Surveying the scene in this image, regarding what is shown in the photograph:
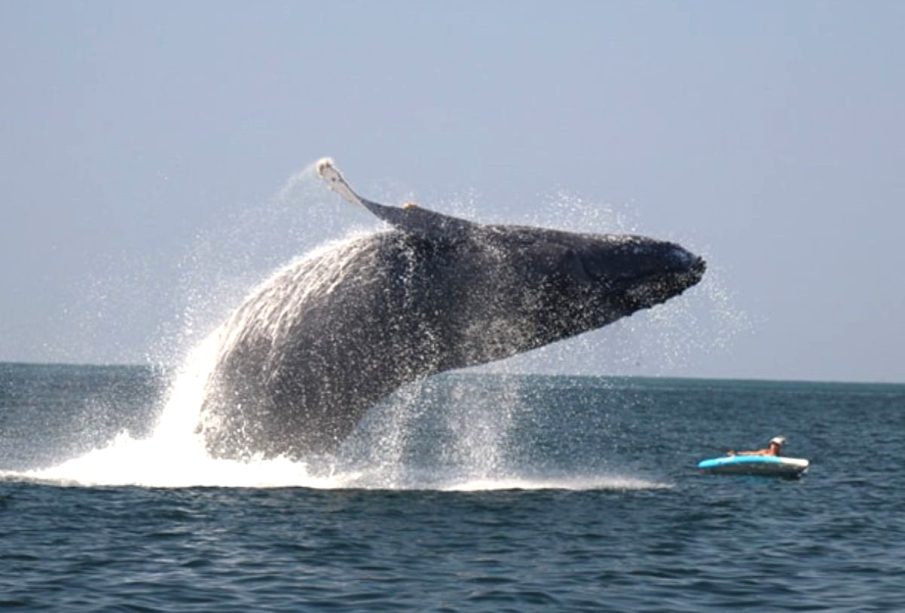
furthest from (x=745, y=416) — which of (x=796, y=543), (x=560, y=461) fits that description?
(x=796, y=543)

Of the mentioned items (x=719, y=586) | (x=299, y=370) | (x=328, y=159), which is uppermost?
(x=328, y=159)

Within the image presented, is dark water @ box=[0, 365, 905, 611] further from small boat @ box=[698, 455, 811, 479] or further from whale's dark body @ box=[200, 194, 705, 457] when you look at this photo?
small boat @ box=[698, 455, 811, 479]

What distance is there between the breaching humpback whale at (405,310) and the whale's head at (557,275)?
0.5 inches

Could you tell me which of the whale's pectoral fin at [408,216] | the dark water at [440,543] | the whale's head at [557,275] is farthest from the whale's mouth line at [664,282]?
the dark water at [440,543]

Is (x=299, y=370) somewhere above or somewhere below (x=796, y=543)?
above

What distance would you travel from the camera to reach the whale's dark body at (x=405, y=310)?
59.4ft

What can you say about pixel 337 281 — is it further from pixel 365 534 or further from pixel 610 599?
pixel 610 599

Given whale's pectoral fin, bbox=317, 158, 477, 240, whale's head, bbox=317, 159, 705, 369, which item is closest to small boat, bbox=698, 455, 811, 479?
whale's head, bbox=317, 159, 705, 369

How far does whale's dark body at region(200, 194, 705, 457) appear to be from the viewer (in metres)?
18.1

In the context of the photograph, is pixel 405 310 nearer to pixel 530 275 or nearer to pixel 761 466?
pixel 530 275

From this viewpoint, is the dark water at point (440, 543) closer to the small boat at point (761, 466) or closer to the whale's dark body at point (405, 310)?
the whale's dark body at point (405, 310)

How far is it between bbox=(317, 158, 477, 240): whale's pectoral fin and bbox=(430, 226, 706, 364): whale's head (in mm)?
241

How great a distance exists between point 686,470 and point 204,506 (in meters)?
17.9

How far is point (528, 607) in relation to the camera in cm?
1348
